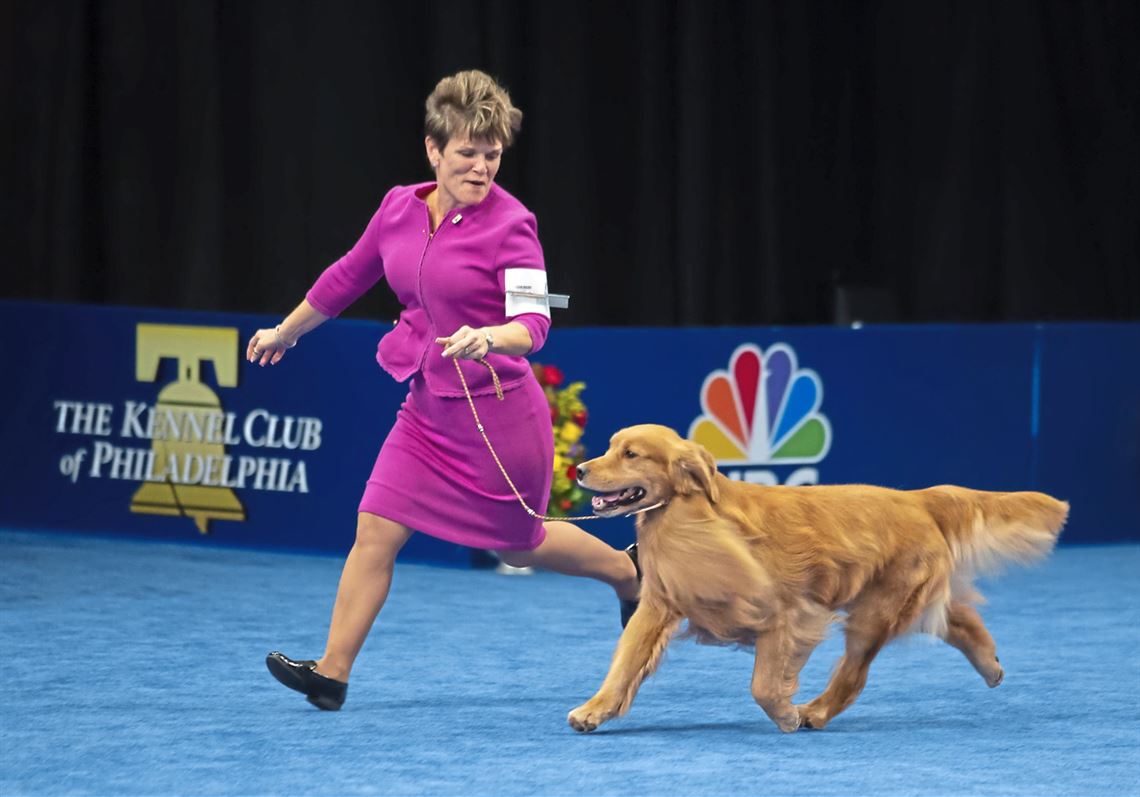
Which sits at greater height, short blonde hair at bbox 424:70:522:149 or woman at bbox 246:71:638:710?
short blonde hair at bbox 424:70:522:149

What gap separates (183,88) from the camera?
31.8 ft

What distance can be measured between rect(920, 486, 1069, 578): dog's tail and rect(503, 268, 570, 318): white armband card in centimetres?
115

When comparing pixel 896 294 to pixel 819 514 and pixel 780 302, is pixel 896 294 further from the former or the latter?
pixel 819 514

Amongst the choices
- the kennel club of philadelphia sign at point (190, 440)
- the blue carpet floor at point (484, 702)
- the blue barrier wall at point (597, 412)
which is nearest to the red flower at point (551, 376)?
the blue barrier wall at point (597, 412)

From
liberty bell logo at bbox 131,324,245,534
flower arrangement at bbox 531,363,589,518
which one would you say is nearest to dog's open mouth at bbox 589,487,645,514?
flower arrangement at bbox 531,363,589,518

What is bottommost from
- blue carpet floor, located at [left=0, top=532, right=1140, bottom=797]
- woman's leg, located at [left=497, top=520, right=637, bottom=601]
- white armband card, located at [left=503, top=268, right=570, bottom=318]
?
blue carpet floor, located at [left=0, top=532, right=1140, bottom=797]

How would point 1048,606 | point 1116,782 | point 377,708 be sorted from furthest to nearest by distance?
point 1048,606 < point 377,708 < point 1116,782

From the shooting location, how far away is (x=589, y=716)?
4.66 m

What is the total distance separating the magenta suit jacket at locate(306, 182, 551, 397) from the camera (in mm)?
4703

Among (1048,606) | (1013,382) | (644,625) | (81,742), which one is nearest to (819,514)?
(644,625)

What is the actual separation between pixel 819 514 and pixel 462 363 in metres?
0.95

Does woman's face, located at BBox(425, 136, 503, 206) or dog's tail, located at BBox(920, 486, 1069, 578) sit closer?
woman's face, located at BBox(425, 136, 503, 206)

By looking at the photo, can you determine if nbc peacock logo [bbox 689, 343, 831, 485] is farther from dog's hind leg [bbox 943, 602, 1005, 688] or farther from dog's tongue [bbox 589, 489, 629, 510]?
dog's tongue [bbox 589, 489, 629, 510]

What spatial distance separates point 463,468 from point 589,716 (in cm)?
69
